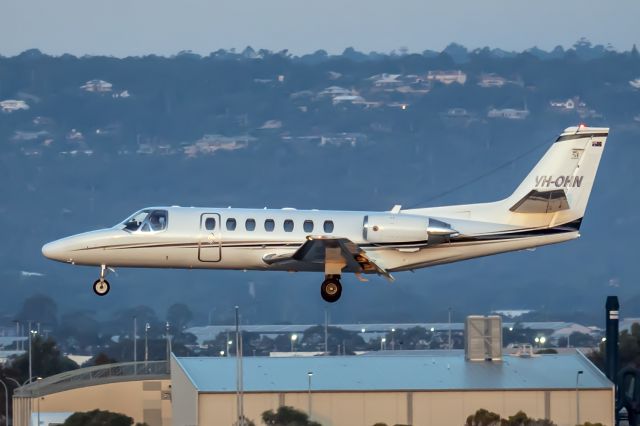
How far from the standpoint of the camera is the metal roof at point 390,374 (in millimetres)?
70375

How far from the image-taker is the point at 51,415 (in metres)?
80.6

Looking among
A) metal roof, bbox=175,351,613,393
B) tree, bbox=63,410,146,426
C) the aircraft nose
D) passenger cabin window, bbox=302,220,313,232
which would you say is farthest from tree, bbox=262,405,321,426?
passenger cabin window, bbox=302,220,313,232

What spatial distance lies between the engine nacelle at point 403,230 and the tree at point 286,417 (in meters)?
16.2

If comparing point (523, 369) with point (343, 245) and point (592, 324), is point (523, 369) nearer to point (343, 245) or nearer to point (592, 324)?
point (343, 245)

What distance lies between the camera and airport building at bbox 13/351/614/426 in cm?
6900

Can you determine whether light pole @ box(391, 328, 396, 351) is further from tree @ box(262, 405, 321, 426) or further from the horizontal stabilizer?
the horizontal stabilizer

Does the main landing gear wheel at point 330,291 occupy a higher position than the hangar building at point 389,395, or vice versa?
the main landing gear wheel at point 330,291

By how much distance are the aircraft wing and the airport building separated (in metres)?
17.2

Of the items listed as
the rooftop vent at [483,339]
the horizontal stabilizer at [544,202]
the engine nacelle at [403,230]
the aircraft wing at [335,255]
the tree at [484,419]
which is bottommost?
the tree at [484,419]

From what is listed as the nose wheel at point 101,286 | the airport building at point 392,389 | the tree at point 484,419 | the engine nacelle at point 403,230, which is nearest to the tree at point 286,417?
the airport building at point 392,389

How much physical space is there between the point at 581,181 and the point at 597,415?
17430mm

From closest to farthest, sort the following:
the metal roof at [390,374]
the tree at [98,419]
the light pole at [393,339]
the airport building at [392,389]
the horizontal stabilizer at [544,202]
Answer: the horizontal stabilizer at [544,202], the airport building at [392,389], the metal roof at [390,374], the tree at [98,419], the light pole at [393,339]

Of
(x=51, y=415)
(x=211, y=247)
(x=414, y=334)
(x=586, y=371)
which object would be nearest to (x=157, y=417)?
(x=51, y=415)

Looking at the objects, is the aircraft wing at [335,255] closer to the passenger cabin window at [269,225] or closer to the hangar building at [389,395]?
the passenger cabin window at [269,225]
